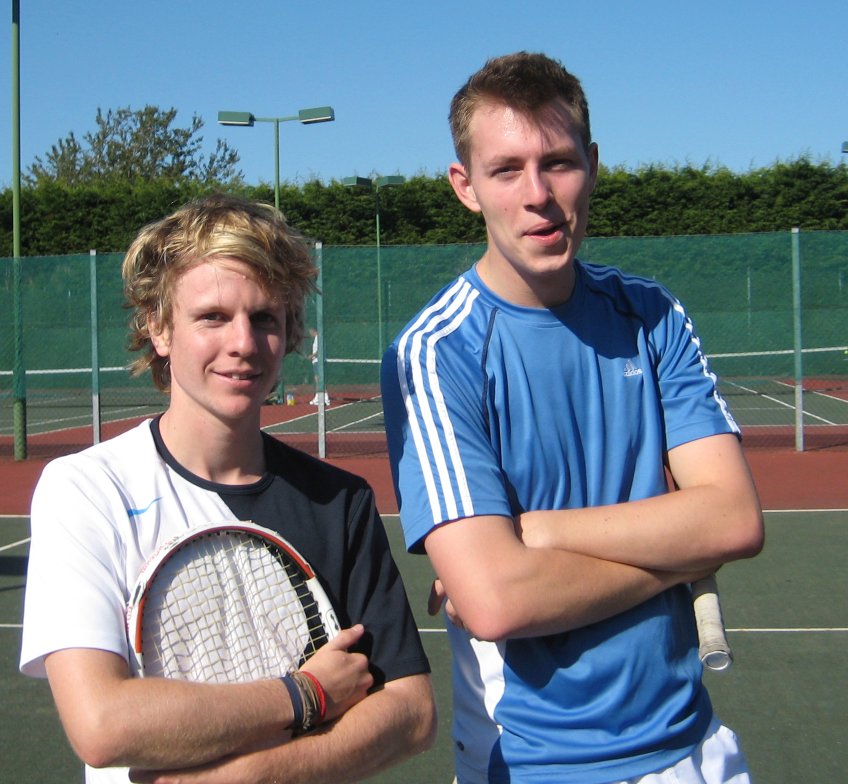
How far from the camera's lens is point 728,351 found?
14.9 m

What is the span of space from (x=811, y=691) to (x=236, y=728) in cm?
348

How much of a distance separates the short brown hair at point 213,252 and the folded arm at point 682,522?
0.58 m

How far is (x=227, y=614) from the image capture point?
1732mm

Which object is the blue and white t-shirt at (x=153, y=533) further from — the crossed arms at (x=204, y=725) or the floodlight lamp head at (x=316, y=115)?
the floodlight lamp head at (x=316, y=115)

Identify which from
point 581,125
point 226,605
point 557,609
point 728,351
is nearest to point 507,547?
point 557,609

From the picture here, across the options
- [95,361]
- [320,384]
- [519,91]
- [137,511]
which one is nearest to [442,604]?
[137,511]

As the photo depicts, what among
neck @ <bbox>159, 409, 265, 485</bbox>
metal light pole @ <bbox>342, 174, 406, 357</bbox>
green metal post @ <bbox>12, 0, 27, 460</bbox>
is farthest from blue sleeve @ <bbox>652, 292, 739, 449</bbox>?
metal light pole @ <bbox>342, 174, 406, 357</bbox>

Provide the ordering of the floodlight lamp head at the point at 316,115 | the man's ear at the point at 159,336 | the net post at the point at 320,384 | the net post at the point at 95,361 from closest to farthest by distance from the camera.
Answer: the man's ear at the point at 159,336
the net post at the point at 320,384
the net post at the point at 95,361
the floodlight lamp head at the point at 316,115

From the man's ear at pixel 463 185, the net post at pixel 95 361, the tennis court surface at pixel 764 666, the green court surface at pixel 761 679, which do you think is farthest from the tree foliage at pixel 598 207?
the man's ear at pixel 463 185

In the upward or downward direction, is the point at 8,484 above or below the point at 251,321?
below

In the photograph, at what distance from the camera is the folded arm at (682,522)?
1.87 m

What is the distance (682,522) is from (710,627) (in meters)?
0.19

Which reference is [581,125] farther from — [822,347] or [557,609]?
[822,347]

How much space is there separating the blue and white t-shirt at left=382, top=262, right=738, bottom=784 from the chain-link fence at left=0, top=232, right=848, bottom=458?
10620 mm
